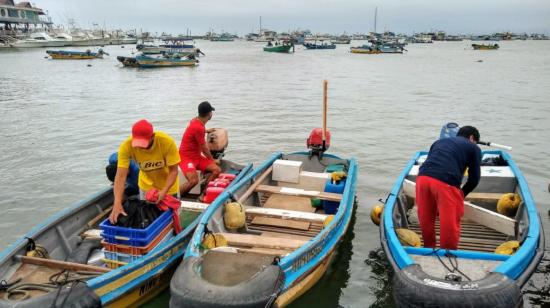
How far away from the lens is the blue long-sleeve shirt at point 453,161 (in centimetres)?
564

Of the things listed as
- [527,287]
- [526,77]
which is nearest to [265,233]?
[527,287]

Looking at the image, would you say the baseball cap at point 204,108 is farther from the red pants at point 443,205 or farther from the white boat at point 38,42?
the white boat at point 38,42

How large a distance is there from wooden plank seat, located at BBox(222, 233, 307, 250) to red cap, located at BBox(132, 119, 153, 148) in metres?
1.78

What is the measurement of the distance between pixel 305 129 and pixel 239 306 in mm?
14315

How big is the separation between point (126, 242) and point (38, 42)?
109 m

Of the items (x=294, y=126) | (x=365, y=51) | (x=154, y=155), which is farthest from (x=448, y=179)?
(x=365, y=51)

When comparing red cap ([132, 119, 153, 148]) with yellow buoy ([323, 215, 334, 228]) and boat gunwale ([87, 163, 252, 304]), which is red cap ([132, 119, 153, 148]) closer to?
boat gunwale ([87, 163, 252, 304])

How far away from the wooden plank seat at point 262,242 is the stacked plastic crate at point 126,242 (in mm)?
1056

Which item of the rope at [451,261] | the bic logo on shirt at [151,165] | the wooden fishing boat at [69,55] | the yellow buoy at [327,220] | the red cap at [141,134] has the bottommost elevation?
the yellow buoy at [327,220]

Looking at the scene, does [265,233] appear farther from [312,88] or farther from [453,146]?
[312,88]

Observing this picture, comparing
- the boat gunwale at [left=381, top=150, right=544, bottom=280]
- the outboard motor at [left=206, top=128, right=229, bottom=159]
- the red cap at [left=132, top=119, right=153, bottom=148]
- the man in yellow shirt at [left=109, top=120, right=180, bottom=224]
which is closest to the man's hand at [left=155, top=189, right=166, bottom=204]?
the man in yellow shirt at [left=109, top=120, right=180, bottom=224]

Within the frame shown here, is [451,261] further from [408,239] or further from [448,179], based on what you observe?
[448,179]

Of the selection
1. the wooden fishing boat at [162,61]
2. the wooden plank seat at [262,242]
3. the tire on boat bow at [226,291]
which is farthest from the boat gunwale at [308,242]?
the wooden fishing boat at [162,61]

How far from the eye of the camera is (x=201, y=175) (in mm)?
9516
